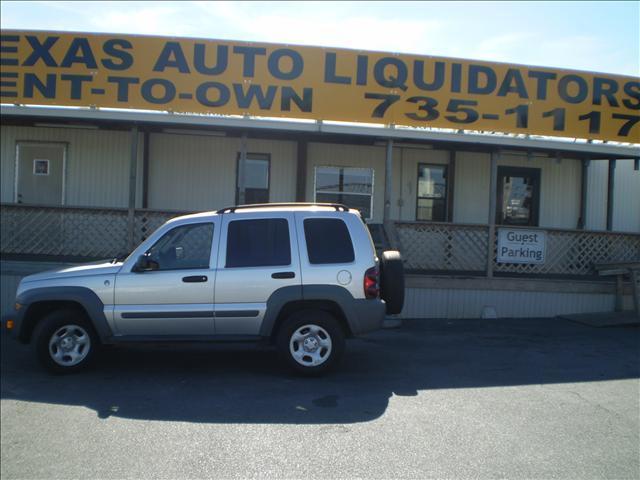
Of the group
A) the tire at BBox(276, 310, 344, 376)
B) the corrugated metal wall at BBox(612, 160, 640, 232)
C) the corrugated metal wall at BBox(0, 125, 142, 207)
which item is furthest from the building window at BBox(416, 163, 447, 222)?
the tire at BBox(276, 310, 344, 376)

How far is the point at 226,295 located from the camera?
6680 millimetres

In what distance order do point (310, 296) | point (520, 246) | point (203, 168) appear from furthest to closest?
1. point (203, 168)
2. point (520, 246)
3. point (310, 296)

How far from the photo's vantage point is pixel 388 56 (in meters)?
11.5

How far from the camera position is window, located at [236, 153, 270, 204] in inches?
522

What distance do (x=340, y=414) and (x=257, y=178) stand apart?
8.49 meters

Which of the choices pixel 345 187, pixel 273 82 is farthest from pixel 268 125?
pixel 345 187

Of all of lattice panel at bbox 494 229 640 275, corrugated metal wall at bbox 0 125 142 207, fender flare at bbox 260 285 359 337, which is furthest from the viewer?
corrugated metal wall at bbox 0 125 142 207

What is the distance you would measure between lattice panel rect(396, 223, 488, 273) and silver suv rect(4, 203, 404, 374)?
5.05m

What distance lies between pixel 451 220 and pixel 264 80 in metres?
5.57

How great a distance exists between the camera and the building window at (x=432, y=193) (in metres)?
13.7

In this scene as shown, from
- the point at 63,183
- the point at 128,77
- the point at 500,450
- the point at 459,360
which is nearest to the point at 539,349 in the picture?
the point at 459,360

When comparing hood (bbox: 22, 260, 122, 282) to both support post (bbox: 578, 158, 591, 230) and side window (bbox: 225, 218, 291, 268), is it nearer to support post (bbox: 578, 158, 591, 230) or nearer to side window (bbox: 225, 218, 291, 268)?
side window (bbox: 225, 218, 291, 268)

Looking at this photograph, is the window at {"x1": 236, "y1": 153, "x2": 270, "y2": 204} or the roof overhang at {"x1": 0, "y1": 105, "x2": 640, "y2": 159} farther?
the window at {"x1": 236, "y1": 153, "x2": 270, "y2": 204}

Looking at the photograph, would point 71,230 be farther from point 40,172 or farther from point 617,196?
point 617,196
